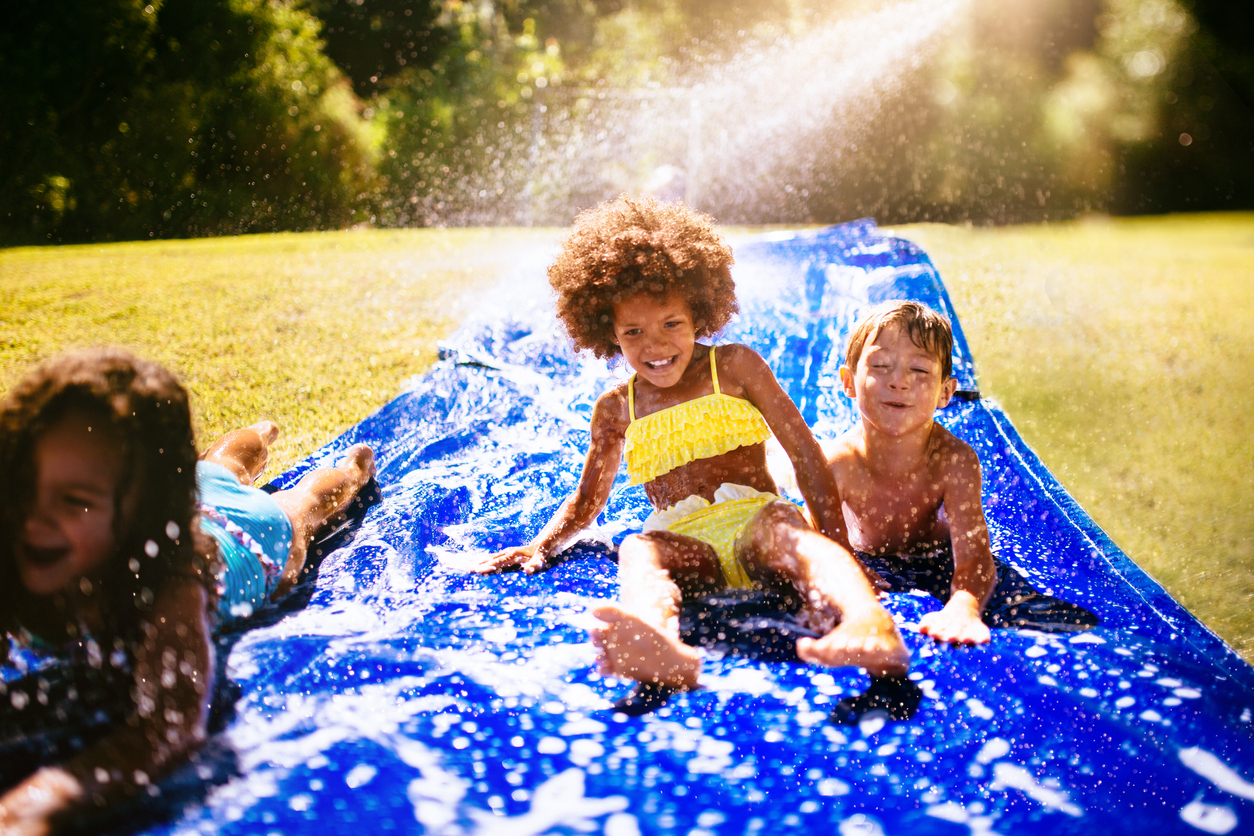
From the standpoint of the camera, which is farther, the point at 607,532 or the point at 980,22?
the point at 980,22

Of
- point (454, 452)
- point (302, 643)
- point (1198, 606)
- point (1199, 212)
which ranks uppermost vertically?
point (1199, 212)

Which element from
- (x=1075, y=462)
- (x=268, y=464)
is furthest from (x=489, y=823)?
(x=1075, y=462)

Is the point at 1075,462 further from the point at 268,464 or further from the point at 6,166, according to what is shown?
the point at 6,166

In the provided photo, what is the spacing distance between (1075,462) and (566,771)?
317cm

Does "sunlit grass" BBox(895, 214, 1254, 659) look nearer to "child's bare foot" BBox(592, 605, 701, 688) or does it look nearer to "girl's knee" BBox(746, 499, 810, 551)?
"girl's knee" BBox(746, 499, 810, 551)

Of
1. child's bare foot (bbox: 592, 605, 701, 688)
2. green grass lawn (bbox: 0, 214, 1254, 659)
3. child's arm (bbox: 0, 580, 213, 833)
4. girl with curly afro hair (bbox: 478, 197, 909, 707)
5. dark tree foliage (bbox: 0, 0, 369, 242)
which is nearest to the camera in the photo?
child's arm (bbox: 0, 580, 213, 833)

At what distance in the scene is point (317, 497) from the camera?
2738mm

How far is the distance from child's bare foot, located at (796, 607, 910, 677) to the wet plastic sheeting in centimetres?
13

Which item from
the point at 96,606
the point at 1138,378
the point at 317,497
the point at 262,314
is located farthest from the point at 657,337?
the point at 262,314

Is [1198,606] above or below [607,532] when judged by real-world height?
Answer: below

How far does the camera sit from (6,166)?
6496mm

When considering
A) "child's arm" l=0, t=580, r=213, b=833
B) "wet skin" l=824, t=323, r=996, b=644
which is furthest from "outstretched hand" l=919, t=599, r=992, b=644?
"child's arm" l=0, t=580, r=213, b=833

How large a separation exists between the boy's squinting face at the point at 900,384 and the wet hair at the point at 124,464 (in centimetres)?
169

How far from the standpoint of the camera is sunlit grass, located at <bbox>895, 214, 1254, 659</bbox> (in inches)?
123
